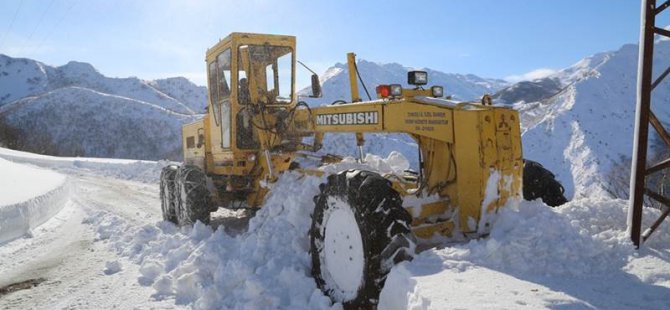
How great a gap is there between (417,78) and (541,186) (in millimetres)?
1813

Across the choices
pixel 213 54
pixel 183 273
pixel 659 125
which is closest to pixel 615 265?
pixel 659 125

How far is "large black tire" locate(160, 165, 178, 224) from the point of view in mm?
8464

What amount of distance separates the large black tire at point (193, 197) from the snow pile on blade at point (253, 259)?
476 mm

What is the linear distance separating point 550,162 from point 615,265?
36207 mm

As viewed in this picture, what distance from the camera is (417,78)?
4875mm

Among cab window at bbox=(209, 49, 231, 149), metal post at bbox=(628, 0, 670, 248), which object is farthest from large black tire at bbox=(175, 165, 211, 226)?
metal post at bbox=(628, 0, 670, 248)

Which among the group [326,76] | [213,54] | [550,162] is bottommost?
[550,162]

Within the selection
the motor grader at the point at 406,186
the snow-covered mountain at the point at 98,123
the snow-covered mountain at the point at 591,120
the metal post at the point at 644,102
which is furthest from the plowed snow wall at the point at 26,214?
the snow-covered mountain at the point at 98,123

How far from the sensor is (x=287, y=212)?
5.39m

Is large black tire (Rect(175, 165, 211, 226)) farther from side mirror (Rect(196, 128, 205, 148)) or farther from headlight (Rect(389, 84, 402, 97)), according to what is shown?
headlight (Rect(389, 84, 402, 97))

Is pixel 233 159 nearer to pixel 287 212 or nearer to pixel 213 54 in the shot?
pixel 213 54

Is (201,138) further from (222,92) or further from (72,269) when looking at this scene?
(72,269)

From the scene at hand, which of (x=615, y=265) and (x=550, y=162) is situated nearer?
(x=615, y=265)

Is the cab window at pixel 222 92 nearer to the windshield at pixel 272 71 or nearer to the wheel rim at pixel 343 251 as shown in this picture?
the windshield at pixel 272 71
